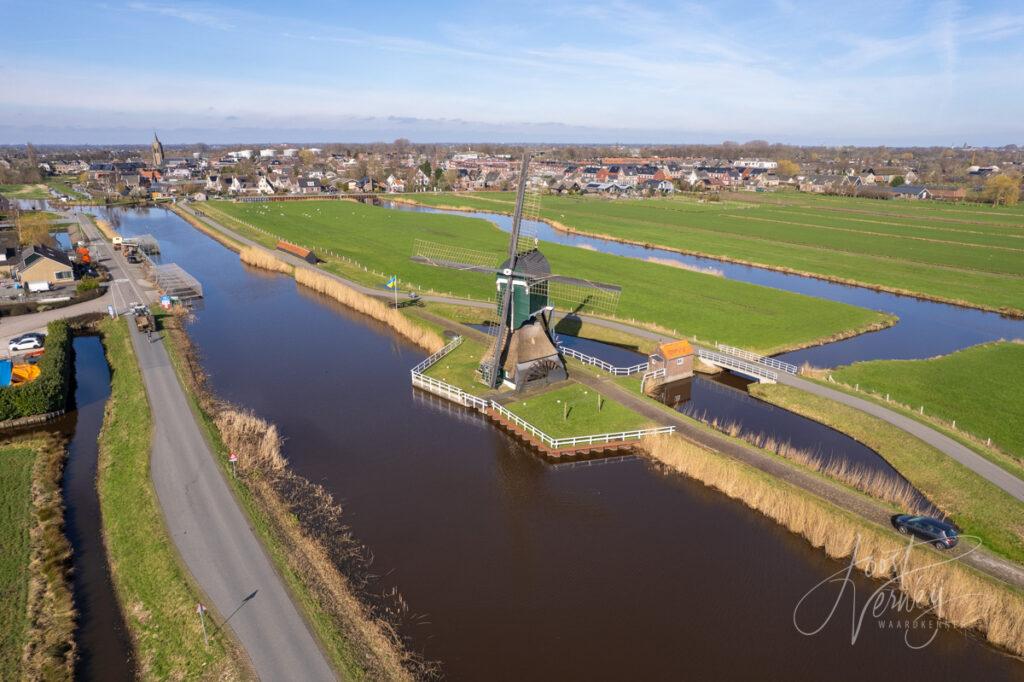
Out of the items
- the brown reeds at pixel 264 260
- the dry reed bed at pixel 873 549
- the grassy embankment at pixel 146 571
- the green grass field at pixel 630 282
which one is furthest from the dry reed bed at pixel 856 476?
the brown reeds at pixel 264 260

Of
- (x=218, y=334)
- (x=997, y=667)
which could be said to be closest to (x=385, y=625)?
(x=997, y=667)

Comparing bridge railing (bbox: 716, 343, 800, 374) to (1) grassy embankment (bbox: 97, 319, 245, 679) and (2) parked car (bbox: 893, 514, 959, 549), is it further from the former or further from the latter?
(1) grassy embankment (bbox: 97, 319, 245, 679)

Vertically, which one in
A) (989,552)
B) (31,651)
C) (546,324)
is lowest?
(31,651)

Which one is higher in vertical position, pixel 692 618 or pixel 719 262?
pixel 719 262

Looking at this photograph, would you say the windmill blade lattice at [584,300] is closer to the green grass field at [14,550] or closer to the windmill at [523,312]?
the windmill at [523,312]

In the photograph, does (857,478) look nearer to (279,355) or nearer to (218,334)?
(279,355)

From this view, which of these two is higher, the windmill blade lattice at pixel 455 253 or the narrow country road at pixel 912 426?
→ the windmill blade lattice at pixel 455 253

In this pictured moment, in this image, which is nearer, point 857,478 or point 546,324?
point 857,478
